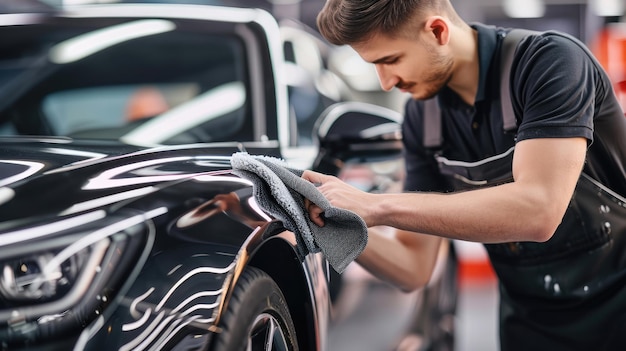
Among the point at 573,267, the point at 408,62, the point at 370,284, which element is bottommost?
the point at 370,284

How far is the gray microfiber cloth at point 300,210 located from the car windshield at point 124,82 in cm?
93

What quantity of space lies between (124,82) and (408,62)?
1.20 m

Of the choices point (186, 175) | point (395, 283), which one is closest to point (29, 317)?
point (186, 175)

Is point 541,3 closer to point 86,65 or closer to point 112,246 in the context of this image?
point 86,65

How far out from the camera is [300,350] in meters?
1.78

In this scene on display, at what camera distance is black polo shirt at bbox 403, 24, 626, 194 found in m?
1.64

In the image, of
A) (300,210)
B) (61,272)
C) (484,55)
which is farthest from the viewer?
(484,55)

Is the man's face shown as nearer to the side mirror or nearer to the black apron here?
the black apron

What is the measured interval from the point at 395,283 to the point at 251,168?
816 millimetres

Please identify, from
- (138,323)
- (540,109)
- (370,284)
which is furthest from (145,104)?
(138,323)

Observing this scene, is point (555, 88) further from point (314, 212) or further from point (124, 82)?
point (124, 82)

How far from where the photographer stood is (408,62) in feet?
5.81

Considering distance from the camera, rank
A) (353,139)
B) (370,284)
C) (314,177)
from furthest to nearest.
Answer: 1. (370,284)
2. (353,139)
3. (314,177)

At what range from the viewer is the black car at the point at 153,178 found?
44.4 inches
